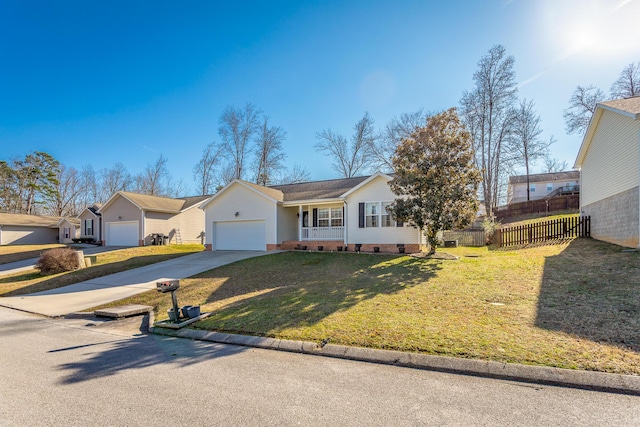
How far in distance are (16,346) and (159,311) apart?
10.0 feet

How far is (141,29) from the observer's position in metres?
14.3

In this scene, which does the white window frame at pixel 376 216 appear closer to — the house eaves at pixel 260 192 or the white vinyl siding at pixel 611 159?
the house eaves at pixel 260 192

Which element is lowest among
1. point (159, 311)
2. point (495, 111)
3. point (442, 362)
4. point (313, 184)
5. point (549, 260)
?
point (159, 311)

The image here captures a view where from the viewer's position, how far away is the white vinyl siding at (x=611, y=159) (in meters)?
11.0

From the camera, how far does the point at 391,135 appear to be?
108 ft

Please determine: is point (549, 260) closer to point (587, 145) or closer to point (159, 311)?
point (587, 145)

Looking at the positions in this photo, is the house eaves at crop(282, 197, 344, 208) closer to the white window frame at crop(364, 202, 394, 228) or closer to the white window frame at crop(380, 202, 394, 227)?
the white window frame at crop(364, 202, 394, 228)

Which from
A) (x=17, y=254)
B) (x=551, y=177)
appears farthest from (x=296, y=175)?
(x=551, y=177)

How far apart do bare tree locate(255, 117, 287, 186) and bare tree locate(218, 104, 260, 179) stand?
4.69ft

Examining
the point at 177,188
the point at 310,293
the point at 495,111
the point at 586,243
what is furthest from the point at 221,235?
the point at 177,188

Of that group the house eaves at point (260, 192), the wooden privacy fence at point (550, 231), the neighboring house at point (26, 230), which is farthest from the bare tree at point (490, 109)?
the neighboring house at point (26, 230)

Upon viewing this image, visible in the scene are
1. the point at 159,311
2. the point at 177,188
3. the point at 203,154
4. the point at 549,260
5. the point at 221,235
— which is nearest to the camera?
the point at 159,311

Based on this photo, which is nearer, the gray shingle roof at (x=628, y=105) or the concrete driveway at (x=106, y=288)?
the concrete driveway at (x=106, y=288)

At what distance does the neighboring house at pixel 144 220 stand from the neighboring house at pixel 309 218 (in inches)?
286
